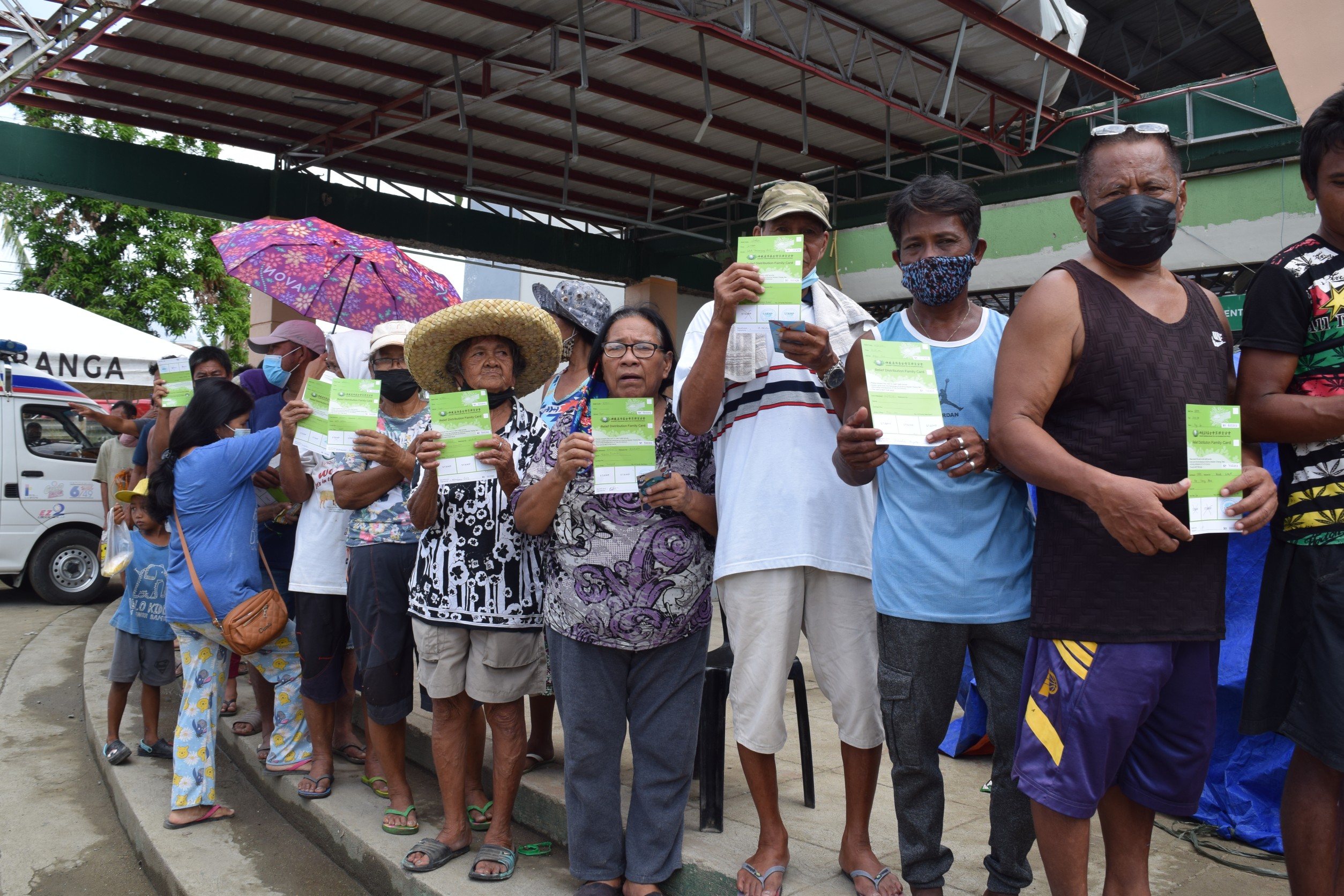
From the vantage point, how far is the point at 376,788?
13.3 ft

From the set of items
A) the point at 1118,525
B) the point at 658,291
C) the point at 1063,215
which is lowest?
the point at 1118,525

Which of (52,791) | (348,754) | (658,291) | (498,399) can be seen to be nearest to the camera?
(498,399)

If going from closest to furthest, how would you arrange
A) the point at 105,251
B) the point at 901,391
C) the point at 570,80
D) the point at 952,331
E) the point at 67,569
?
the point at 901,391 → the point at 952,331 → the point at 570,80 → the point at 67,569 → the point at 105,251

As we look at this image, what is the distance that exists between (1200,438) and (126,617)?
4959 mm

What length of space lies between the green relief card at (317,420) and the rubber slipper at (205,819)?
6.21ft

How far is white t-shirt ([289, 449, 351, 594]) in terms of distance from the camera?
407 cm

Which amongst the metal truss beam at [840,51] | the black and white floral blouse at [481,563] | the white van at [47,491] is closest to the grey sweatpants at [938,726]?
the black and white floral blouse at [481,563]

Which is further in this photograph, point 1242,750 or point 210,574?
point 210,574

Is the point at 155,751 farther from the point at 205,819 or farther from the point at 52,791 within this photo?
the point at 205,819

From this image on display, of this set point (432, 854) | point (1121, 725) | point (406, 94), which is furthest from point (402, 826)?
point (406, 94)

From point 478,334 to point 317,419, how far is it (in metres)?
0.65

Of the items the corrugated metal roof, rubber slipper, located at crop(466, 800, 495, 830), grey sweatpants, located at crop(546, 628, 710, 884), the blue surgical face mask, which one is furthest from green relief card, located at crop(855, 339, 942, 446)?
the corrugated metal roof

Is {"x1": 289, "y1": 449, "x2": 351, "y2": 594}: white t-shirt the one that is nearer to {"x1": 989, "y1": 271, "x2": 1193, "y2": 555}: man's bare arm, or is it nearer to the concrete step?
the concrete step

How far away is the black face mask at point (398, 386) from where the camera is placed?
382 centimetres
